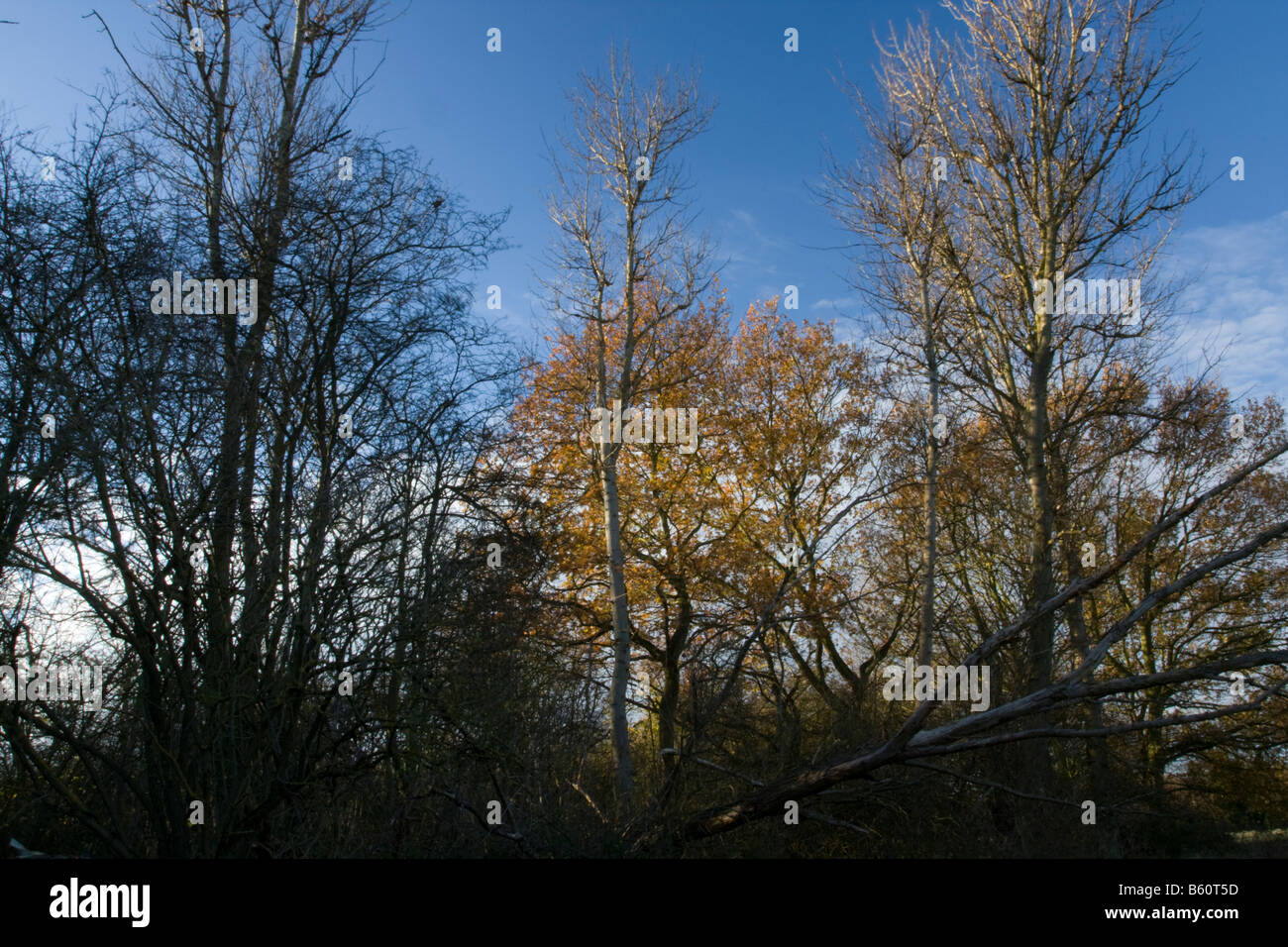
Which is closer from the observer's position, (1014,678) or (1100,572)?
(1100,572)

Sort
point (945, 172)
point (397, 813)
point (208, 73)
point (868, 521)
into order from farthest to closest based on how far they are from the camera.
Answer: point (868, 521), point (945, 172), point (208, 73), point (397, 813)

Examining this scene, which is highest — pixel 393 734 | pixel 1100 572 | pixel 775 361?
pixel 775 361

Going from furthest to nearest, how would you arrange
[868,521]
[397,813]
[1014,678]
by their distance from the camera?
[868,521] → [1014,678] → [397,813]

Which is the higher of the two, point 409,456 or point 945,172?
point 945,172

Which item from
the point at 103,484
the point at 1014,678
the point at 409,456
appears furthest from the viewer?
the point at 1014,678

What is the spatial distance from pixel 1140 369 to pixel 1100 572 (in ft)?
41.5

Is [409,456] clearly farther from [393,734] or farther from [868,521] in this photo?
[868,521]

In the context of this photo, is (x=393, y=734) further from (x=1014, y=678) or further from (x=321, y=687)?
(x=1014, y=678)

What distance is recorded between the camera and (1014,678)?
12.5m

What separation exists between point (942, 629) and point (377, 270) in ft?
43.1

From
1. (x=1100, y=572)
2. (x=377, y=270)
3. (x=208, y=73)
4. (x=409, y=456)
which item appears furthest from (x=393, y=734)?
(x=208, y=73)

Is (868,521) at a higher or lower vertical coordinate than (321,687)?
higher
